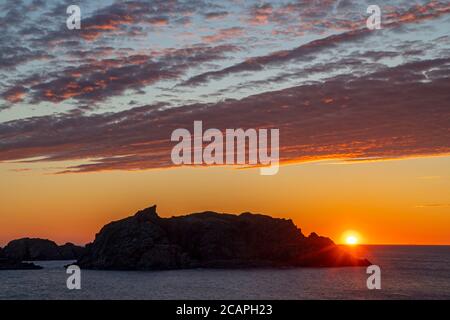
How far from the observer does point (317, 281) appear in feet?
484

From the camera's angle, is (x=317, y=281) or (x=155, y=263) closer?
(x=317, y=281)
